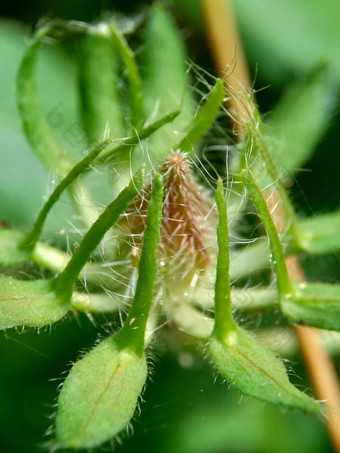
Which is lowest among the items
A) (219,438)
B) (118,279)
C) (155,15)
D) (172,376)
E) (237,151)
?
(219,438)

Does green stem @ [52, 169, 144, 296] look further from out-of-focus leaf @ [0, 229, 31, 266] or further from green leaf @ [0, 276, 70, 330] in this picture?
out-of-focus leaf @ [0, 229, 31, 266]

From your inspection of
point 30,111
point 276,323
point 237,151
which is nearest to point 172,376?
point 276,323

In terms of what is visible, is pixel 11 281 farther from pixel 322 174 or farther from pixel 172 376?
pixel 322 174

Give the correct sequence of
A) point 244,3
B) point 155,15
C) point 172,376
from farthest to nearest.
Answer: point 244,3 < point 172,376 < point 155,15

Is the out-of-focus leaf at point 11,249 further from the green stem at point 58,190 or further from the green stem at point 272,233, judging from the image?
the green stem at point 272,233

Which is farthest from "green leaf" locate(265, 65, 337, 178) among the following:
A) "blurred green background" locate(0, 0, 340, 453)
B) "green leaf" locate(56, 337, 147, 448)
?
"green leaf" locate(56, 337, 147, 448)

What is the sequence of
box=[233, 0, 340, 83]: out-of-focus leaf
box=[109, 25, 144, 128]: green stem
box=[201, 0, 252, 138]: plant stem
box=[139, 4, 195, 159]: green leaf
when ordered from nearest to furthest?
box=[109, 25, 144, 128]: green stem, box=[139, 4, 195, 159]: green leaf, box=[201, 0, 252, 138]: plant stem, box=[233, 0, 340, 83]: out-of-focus leaf

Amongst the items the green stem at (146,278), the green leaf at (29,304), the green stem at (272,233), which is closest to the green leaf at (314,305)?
the green stem at (272,233)

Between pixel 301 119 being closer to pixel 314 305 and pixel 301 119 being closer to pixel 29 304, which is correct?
pixel 314 305
